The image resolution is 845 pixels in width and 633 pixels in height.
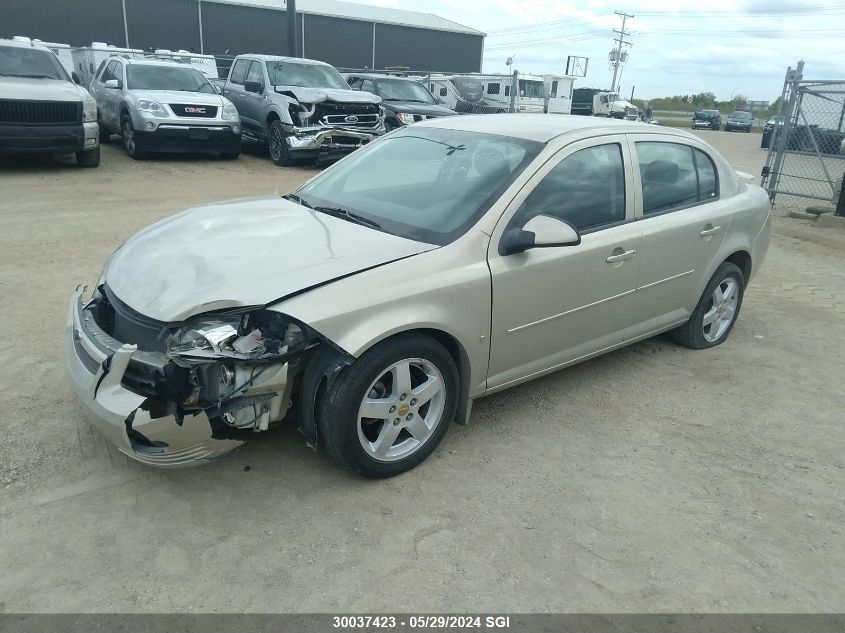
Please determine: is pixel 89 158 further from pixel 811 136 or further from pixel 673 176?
pixel 811 136

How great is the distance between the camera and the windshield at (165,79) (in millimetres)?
12562

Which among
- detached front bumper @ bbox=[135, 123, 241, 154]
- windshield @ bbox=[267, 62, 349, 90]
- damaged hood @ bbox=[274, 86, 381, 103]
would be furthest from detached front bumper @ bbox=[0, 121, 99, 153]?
windshield @ bbox=[267, 62, 349, 90]

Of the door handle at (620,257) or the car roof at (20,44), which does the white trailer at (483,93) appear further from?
the door handle at (620,257)

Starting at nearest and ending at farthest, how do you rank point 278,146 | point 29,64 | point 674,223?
point 674,223 → point 29,64 → point 278,146

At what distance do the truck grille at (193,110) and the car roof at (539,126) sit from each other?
359 inches

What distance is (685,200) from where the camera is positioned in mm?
4516

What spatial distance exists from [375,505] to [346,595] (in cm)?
57

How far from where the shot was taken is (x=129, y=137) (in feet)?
40.8

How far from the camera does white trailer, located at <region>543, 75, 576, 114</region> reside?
110ft

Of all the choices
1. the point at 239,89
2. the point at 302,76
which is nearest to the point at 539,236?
the point at 302,76

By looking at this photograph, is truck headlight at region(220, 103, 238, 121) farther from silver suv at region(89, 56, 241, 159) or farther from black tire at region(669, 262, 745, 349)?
black tire at region(669, 262, 745, 349)

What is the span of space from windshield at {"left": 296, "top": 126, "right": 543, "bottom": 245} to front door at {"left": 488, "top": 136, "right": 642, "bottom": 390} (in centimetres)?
20

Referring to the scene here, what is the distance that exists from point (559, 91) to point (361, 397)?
1396 inches

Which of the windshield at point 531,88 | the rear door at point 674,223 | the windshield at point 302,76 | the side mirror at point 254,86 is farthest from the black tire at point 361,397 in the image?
the windshield at point 531,88
